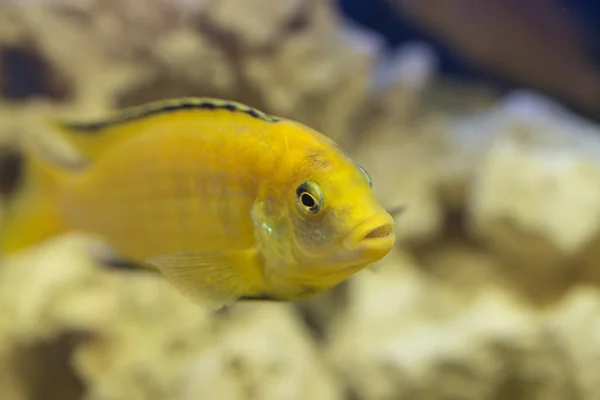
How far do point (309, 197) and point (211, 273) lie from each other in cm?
20

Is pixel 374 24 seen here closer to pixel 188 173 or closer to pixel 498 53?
pixel 498 53

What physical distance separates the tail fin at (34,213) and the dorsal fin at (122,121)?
146 mm

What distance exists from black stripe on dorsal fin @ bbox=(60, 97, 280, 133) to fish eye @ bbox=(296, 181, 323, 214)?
134 millimetres

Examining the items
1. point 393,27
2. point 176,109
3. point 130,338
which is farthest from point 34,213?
point 393,27

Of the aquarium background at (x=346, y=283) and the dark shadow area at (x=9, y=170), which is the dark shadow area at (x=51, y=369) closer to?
the aquarium background at (x=346, y=283)

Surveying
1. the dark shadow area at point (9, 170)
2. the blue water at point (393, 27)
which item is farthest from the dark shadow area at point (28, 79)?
the blue water at point (393, 27)

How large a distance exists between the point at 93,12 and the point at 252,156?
55.5 inches

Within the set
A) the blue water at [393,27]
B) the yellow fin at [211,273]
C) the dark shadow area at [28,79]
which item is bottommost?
the yellow fin at [211,273]

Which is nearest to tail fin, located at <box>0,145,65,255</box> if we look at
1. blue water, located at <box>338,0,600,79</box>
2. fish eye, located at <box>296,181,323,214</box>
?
fish eye, located at <box>296,181,323,214</box>

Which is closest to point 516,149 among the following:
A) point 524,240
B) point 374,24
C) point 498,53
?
point 524,240

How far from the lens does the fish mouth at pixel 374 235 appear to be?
75cm

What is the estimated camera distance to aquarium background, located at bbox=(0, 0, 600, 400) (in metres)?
1.71

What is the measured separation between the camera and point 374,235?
763 millimetres

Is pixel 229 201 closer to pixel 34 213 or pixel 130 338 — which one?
pixel 34 213
